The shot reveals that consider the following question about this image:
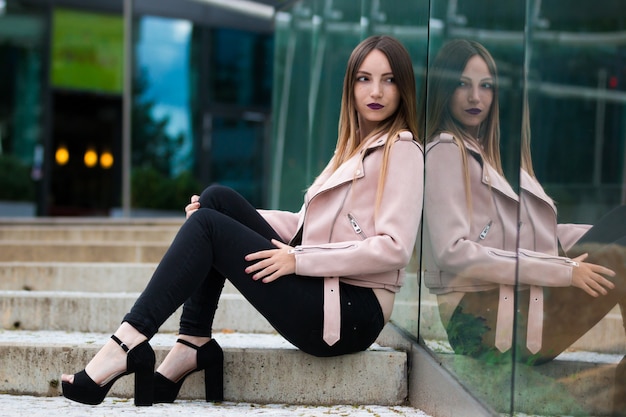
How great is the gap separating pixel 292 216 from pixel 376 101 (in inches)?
23.8

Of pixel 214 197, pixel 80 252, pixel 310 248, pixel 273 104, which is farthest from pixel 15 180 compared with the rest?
pixel 310 248

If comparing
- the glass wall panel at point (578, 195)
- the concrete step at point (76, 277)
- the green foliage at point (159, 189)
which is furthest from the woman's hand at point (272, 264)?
the green foliage at point (159, 189)

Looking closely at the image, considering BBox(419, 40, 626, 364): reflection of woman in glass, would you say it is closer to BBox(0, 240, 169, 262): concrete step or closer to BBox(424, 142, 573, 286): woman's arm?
BBox(424, 142, 573, 286): woman's arm

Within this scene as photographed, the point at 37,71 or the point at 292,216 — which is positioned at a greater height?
the point at 37,71

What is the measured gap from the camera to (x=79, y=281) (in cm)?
520

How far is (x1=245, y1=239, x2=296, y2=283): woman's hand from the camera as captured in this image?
306cm

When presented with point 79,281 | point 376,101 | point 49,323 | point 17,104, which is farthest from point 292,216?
point 17,104

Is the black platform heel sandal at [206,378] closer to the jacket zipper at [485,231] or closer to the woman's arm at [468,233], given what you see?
the woman's arm at [468,233]

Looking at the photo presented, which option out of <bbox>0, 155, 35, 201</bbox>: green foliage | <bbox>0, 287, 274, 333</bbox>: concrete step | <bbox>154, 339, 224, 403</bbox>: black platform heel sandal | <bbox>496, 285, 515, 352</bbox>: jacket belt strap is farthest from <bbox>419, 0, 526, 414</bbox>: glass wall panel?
<bbox>0, 155, 35, 201</bbox>: green foliage

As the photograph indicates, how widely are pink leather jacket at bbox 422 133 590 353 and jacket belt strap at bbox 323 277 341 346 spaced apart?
31 centimetres

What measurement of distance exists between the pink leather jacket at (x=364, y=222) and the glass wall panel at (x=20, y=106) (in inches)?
430

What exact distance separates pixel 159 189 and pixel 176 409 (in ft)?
38.0

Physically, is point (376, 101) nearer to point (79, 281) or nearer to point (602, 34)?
point (602, 34)

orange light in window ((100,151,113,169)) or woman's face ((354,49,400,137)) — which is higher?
woman's face ((354,49,400,137))
